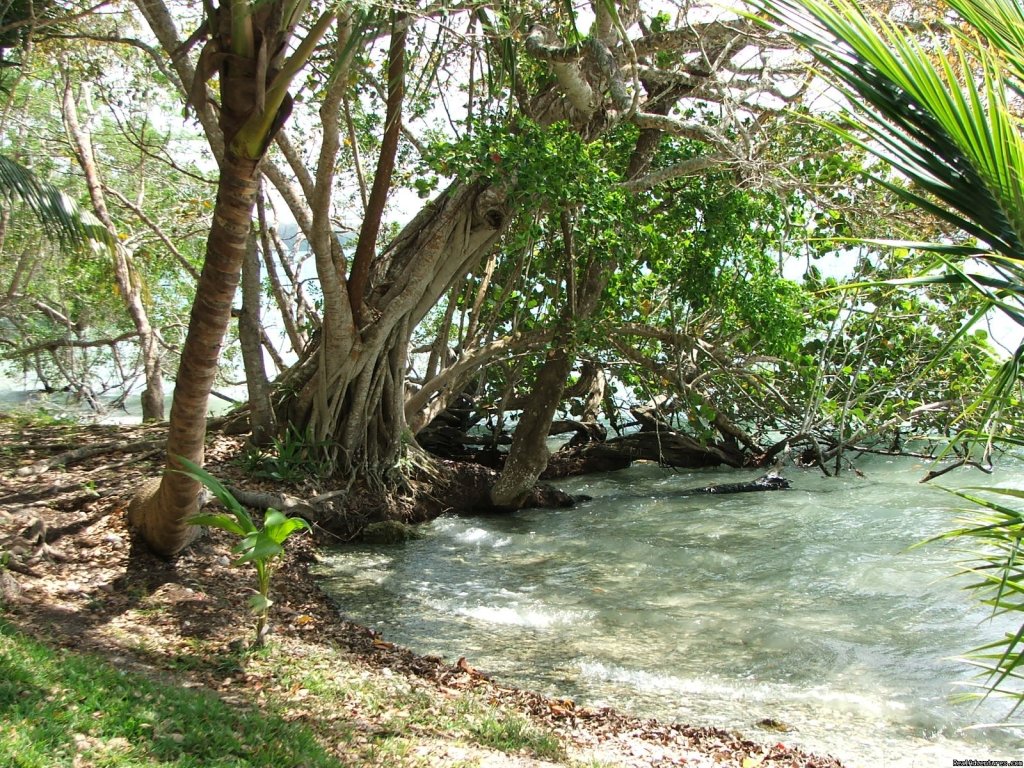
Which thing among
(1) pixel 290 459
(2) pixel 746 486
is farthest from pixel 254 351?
(2) pixel 746 486

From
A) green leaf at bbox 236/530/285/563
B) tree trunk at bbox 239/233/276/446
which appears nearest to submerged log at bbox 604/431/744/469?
tree trunk at bbox 239/233/276/446

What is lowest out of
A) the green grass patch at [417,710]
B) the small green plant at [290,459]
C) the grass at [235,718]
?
the green grass patch at [417,710]

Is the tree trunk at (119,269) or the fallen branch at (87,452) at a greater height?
the tree trunk at (119,269)

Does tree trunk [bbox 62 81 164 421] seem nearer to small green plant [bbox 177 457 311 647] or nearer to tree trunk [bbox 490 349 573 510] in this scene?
tree trunk [bbox 490 349 573 510]

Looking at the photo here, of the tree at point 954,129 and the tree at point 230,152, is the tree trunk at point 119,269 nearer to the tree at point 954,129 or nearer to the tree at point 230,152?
the tree at point 230,152

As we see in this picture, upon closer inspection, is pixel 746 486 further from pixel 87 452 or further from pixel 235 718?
pixel 235 718

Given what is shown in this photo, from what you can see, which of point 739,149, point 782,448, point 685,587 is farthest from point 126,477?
point 782,448

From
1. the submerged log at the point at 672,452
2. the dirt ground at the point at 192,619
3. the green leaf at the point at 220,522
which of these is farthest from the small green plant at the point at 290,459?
the submerged log at the point at 672,452

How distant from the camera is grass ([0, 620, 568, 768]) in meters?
3.32

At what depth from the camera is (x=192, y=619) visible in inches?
205

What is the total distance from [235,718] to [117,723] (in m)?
0.52

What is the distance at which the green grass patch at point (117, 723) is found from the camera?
322 centimetres

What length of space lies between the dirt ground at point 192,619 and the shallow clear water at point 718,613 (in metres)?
0.35

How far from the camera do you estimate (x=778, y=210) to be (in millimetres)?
10039
